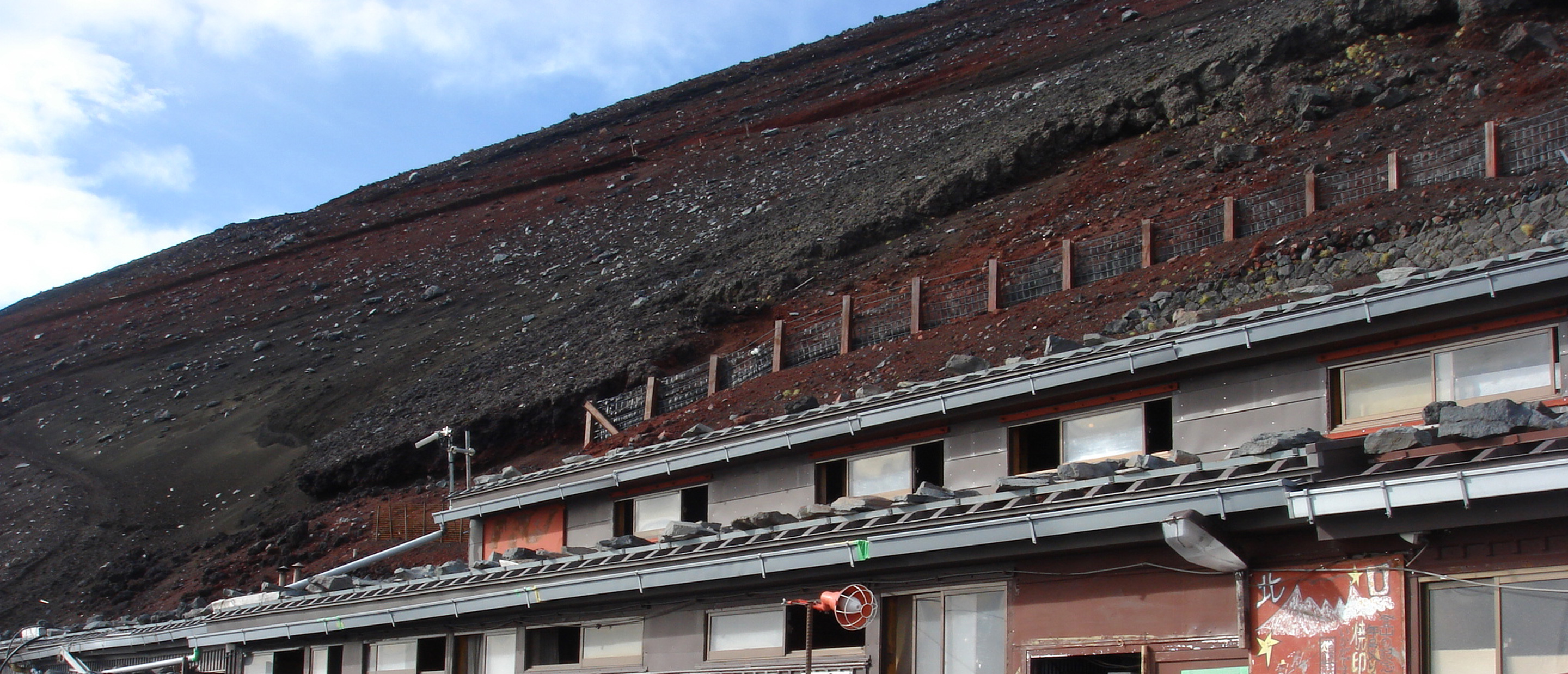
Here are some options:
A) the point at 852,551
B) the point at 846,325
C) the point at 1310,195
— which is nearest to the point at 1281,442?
the point at 852,551

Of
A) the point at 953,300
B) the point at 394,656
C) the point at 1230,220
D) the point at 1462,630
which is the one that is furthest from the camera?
the point at 953,300

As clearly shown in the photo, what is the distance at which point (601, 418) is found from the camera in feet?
105

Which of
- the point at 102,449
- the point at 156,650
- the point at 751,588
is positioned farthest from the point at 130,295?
the point at 751,588

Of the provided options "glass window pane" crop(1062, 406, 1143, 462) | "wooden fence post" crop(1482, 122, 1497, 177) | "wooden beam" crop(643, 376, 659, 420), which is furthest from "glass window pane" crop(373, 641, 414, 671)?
"wooden fence post" crop(1482, 122, 1497, 177)

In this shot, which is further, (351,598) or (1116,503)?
(351,598)

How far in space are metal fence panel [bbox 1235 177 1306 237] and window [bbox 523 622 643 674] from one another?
56.3ft

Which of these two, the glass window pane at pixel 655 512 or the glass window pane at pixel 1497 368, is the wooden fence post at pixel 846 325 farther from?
the glass window pane at pixel 1497 368

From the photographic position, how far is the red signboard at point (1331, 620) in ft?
26.9

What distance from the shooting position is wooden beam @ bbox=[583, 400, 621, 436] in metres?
31.7

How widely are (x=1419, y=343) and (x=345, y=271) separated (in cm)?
5928

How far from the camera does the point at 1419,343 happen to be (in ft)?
36.3

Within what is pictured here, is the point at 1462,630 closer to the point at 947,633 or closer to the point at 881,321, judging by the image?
the point at 947,633

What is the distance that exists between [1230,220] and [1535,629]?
19.2 metres

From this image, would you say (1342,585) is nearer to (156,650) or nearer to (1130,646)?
(1130,646)
